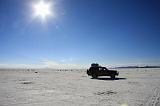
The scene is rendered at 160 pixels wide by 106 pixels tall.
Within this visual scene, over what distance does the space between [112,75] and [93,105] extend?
2112 centimetres

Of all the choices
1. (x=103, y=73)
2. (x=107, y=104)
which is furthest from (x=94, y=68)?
(x=107, y=104)

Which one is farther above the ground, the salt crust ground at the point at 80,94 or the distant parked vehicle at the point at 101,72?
the distant parked vehicle at the point at 101,72

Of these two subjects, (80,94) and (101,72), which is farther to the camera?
(101,72)

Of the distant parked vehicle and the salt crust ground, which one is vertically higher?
the distant parked vehicle

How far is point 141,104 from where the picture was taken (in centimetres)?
866

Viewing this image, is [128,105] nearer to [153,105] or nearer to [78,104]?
[153,105]

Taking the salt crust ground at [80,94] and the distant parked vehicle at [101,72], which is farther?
the distant parked vehicle at [101,72]

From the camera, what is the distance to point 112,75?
29.2 metres

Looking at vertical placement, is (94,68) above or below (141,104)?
above

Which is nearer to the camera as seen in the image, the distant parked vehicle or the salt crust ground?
the salt crust ground

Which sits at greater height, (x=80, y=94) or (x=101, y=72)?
(x=101, y=72)

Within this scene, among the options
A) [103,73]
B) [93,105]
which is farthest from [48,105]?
[103,73]

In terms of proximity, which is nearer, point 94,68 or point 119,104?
point 119,104

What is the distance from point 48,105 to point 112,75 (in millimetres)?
21670
